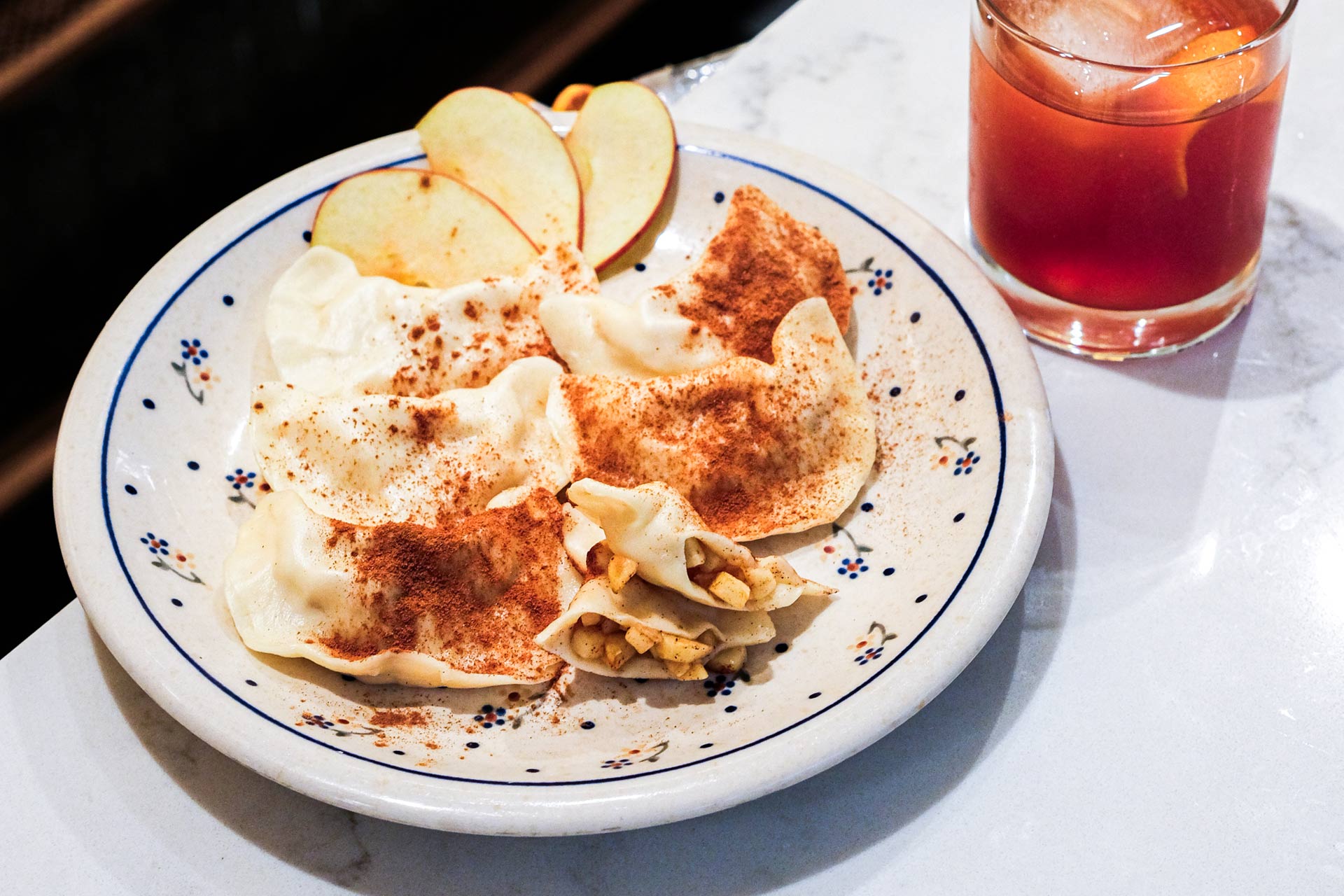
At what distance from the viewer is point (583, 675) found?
1262 mm

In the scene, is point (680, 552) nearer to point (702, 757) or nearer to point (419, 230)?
point (702, 757)

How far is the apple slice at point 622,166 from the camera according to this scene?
1704 mm

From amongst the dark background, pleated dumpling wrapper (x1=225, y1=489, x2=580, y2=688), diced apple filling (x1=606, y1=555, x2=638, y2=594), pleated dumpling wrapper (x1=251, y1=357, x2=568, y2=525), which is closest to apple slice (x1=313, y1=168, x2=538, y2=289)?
pleated dumpling wrapper (x1=251, y1=357, x2=568, y2=525)

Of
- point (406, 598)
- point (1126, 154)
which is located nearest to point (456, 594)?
point (406, 598)

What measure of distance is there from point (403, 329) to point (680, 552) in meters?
0.55

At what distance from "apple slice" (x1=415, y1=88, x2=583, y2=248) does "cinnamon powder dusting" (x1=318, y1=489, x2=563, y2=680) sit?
0.57 meters

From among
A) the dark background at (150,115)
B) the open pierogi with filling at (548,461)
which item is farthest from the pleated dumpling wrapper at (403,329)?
the dark background at (150,115)

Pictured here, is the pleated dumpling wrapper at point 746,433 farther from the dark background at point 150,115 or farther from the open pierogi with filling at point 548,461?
the dark background at point 150,115

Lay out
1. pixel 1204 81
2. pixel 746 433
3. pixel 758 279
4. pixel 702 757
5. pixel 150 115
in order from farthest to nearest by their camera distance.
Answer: pixel 150 115
pixel 758 279
pixel 746 433
pixel 1204 81
pixel 702 757

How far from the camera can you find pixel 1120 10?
1425mm

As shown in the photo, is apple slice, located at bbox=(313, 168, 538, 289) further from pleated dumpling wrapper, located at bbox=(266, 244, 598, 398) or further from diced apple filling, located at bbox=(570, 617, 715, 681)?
diced apple filling, located at bbox=(570, 617, 715, 681)

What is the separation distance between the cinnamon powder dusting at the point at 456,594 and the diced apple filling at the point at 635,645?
5 cm

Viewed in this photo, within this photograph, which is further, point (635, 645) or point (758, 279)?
point (758, 279)

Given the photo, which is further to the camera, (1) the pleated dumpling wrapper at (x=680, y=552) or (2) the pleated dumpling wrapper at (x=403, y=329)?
(2) the pleated dumpling wrapper at (x=403, y=329)
